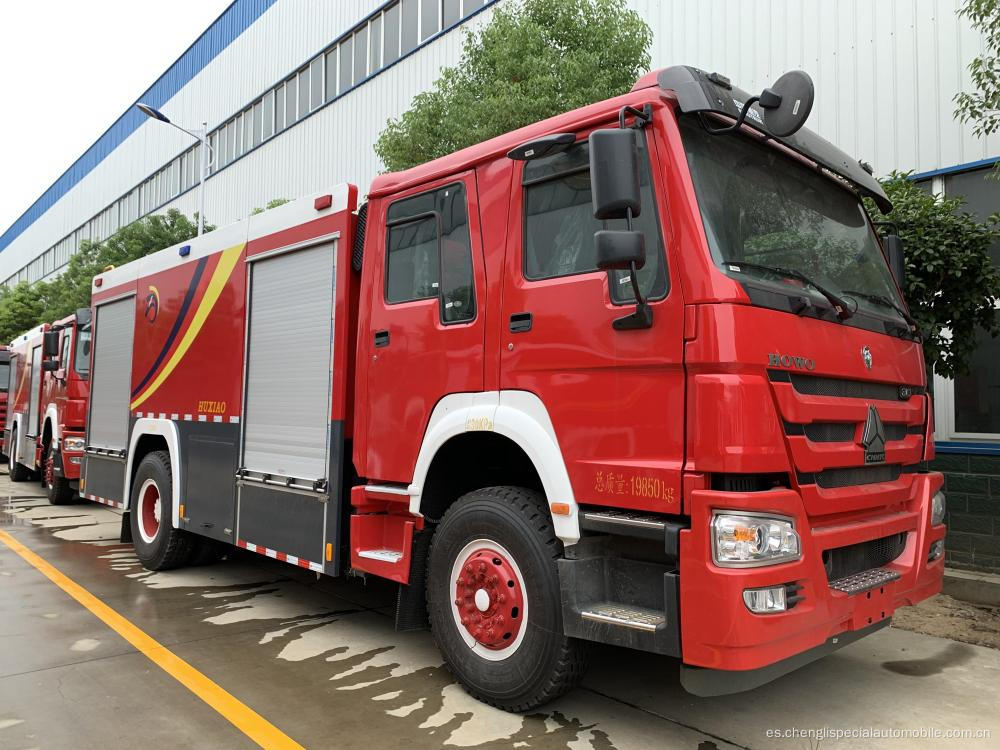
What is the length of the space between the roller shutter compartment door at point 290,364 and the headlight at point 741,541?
277 centimetres

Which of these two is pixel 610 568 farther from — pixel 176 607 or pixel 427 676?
pixel 176 607

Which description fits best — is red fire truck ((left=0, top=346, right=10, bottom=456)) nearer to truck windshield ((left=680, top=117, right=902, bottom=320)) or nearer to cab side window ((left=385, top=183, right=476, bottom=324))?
cab side window ((left=385, top=183, right=476, bottom=324))

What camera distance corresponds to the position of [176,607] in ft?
19.3

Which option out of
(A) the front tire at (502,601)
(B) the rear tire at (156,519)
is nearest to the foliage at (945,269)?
(A) the front tire at (502,601)

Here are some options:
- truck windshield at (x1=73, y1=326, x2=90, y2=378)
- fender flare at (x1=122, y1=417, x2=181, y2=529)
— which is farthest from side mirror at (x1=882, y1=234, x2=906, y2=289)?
truck windshield at (x1=73, y1=326, x2=90, y2=378)

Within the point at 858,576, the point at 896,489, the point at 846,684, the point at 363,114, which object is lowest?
the point at 846,684

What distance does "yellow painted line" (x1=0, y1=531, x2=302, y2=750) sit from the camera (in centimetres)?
359

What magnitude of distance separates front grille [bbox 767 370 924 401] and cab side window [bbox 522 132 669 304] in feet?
2.12

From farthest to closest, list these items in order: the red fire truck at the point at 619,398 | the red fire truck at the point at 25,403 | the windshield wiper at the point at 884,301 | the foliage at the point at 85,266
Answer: the foliage at the point at 85,266 < the red fire truck at the point at 25,403 < the windshield wiper at the point at 884,301 < the red fire truck at the point at 619,398

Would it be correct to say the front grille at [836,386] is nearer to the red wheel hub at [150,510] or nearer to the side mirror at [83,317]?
the red wheel hub at [150,510]

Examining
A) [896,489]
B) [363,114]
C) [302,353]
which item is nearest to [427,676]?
[302,353]

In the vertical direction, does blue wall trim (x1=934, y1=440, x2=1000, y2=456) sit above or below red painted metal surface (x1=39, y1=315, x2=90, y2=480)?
below

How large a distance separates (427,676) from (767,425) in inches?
97.7

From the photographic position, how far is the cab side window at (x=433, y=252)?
4238 mm
